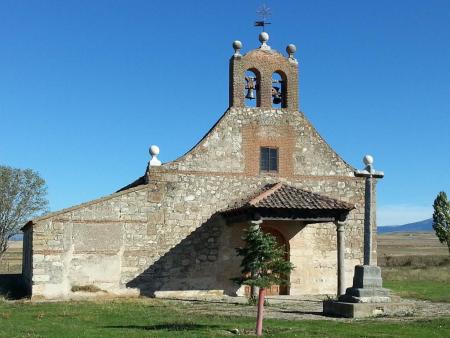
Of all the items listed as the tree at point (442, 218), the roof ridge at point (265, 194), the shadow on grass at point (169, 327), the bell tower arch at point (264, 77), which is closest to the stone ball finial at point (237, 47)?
the bell tower arch at point (264, 77)

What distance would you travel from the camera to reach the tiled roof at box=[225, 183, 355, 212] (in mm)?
21266

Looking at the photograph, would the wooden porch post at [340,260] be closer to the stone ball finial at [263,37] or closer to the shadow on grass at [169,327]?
the stone ball finial at [263,37]

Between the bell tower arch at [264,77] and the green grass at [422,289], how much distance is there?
343 inches

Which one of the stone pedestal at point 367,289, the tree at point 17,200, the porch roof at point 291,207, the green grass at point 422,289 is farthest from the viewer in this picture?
the tree at point 17,200

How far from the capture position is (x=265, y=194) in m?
22.1

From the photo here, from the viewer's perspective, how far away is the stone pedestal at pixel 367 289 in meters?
16.8

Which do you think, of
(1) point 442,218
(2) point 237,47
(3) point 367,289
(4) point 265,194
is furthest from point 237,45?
(1) point 442,218

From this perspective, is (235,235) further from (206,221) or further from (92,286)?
(92,286)

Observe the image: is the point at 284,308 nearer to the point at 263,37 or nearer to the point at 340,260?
the point at 340,260

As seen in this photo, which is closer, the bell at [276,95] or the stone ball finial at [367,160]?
the stone ball finial at [367,160]

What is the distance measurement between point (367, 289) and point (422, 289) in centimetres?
1085

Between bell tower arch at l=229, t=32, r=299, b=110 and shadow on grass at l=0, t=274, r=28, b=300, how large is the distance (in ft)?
35.6

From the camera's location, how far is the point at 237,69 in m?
24.8

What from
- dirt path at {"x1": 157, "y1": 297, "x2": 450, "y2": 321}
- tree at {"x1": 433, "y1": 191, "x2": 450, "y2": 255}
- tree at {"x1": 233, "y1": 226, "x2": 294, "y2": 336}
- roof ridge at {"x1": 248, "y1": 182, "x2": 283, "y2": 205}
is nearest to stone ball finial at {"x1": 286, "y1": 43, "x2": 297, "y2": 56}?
roof ridge at {"x1": 248, "y1": 182, "x2": 283, "y2": 205}
